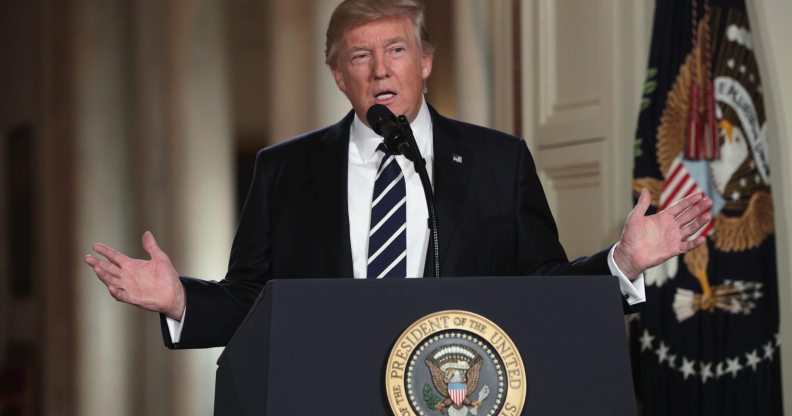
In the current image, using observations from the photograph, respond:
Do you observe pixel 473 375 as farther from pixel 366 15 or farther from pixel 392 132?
pixel 366 15

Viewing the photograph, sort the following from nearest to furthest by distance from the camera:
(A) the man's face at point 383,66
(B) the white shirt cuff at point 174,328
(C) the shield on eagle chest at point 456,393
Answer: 1. (C) the shield on eagle chest at point 456,393
2. (B) the white shirt cuff at point 174,328
3. (A) the man's face at point 383,66

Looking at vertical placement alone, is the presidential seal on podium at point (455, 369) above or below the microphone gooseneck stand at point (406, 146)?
below

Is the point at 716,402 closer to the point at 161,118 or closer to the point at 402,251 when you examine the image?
the point at 402,251

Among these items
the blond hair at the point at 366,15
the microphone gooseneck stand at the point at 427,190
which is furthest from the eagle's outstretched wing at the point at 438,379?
the blond hair at the point at 366,15

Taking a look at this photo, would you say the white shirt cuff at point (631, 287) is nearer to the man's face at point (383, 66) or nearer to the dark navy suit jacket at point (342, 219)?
the dark navy suit jacket at point (342, 219)

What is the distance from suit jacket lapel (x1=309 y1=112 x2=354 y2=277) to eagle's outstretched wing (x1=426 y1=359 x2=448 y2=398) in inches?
28.9

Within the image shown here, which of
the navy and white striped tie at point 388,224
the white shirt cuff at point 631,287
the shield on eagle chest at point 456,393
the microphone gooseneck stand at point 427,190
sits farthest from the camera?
the navy and white striped tie at point 388,224

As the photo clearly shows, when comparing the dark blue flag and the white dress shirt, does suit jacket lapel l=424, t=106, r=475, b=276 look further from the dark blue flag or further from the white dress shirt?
the dark blue flag

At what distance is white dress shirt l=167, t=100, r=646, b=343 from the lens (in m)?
2.32

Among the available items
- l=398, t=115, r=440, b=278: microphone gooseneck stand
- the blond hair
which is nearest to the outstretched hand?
l=398, t=115, r=440, b=278: microphone gooseneck stand

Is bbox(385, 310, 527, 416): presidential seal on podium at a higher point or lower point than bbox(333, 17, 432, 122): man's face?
lower

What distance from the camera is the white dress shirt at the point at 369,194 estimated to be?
2318 millimetres

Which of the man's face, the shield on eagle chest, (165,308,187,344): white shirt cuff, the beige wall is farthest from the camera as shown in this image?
the beige wall

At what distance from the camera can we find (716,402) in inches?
143
